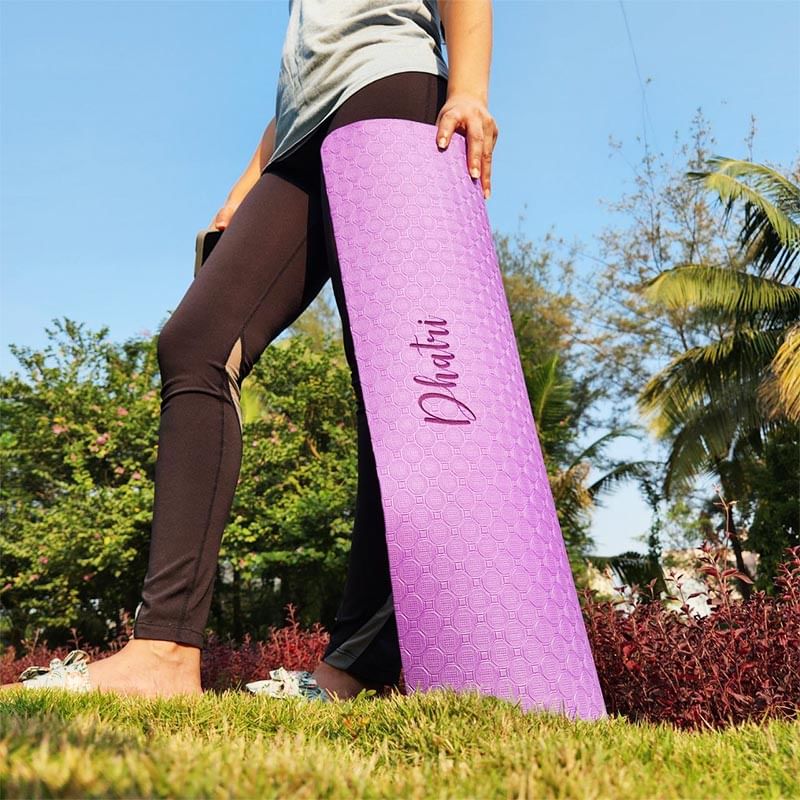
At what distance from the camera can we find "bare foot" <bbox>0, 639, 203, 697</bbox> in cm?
187

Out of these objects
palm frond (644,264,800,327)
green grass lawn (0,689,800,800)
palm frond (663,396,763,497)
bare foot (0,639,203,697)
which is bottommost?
green grass lawn (0,689,800,800)

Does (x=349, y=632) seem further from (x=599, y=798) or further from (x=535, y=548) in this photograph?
(x=599, y=798)

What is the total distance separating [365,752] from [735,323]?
1689 cm

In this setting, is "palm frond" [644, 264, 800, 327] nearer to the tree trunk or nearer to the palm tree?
the palm tree

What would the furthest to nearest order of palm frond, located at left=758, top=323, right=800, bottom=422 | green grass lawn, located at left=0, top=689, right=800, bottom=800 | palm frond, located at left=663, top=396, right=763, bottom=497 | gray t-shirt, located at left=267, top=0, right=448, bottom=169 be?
palm frond, located at left=663, top=396, right=763, bottom=497 < palm frond, located at left=758, top=323, right=800, bottom=422 < gray t-shirt, located at left=267, top=0, right=448, bottom=169 < green grass lawn, located at left=0, top=689, right=800, bottom=800

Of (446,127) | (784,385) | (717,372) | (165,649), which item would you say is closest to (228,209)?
(446,127)

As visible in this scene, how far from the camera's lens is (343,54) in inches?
95.1

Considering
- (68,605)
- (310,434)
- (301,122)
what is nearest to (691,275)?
(310,434)

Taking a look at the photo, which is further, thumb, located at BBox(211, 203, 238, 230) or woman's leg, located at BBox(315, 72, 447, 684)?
thumb, located at BBox(211, 203, 238, 230)

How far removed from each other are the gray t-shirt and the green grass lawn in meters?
1.56

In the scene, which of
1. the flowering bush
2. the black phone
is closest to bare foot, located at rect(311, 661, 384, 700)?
the flowering bush

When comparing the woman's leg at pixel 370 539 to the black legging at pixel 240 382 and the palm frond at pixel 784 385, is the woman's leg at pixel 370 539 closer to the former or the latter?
the black legging at pixel 240 382

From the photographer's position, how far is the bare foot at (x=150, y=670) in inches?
73.5

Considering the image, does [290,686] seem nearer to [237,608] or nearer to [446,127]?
[446,127]
